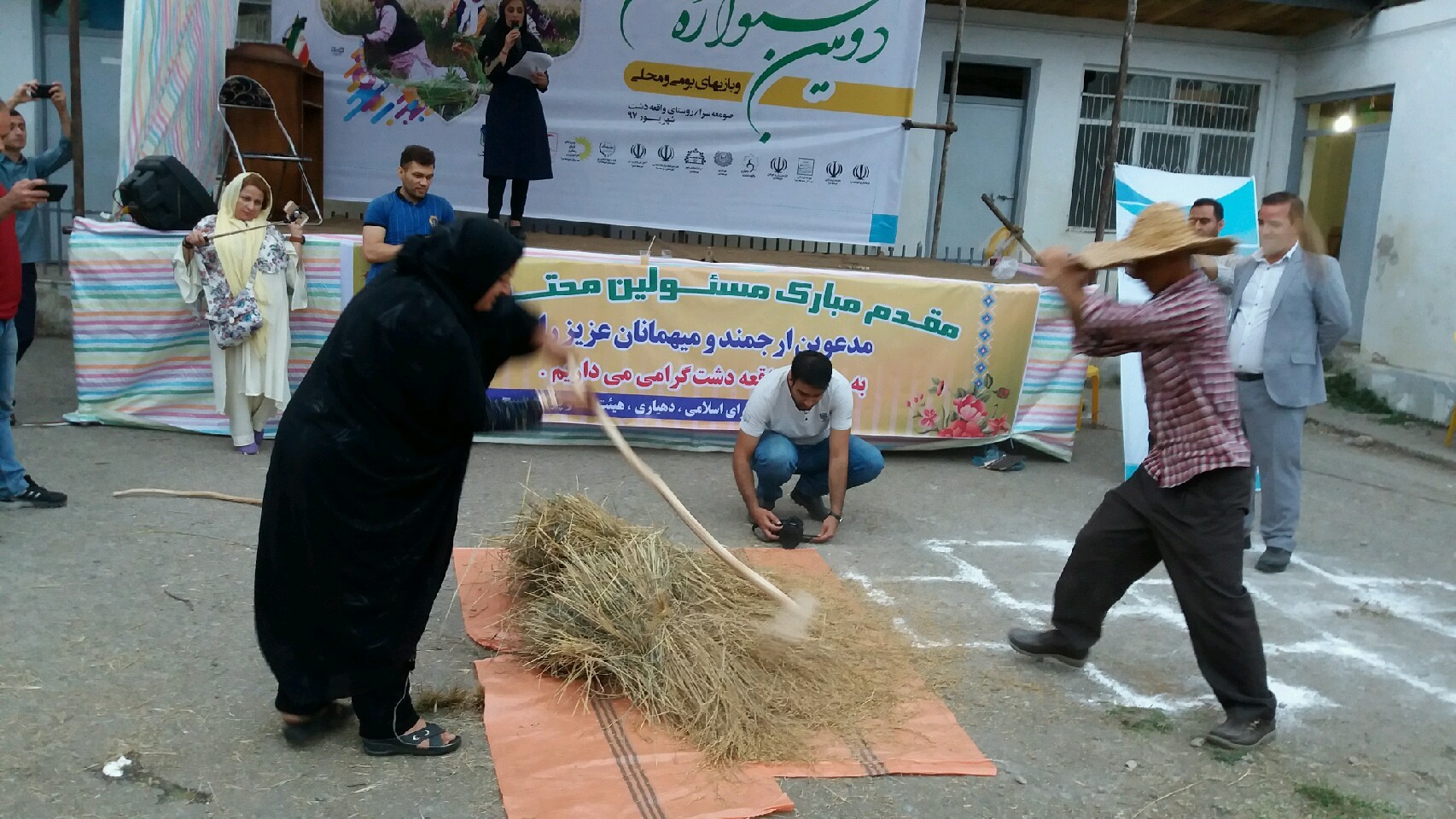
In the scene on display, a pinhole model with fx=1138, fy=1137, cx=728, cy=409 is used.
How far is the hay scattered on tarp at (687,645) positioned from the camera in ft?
11.6

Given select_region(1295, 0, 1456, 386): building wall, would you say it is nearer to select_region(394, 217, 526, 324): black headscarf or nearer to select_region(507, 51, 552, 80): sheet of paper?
select_region(507, 51, 552, 80): sheet of paper

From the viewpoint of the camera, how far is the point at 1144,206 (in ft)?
22.9

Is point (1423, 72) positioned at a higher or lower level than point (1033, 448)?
higher

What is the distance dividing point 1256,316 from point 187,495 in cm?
540

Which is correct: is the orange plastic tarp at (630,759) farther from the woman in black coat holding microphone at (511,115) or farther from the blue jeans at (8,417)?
the woman in black coat holding microphone at (511,115)

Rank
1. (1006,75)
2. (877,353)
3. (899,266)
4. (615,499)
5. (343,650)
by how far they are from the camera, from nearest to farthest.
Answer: (343,650) < (615,499) < (877,353) < (899,266) < (1006,75)

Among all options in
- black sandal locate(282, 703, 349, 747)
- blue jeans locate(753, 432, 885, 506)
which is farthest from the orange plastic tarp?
blue jeans locate(753, 432, 885, 506)

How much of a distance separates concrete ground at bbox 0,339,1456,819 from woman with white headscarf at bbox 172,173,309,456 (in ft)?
1.22

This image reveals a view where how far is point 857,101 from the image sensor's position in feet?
32.8

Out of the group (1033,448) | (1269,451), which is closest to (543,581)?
(1269,451)

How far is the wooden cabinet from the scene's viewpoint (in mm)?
8617

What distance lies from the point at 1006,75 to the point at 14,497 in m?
9.61

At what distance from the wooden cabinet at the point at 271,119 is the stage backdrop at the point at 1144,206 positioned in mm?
5895

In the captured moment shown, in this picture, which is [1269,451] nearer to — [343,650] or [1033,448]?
[1033,448]
